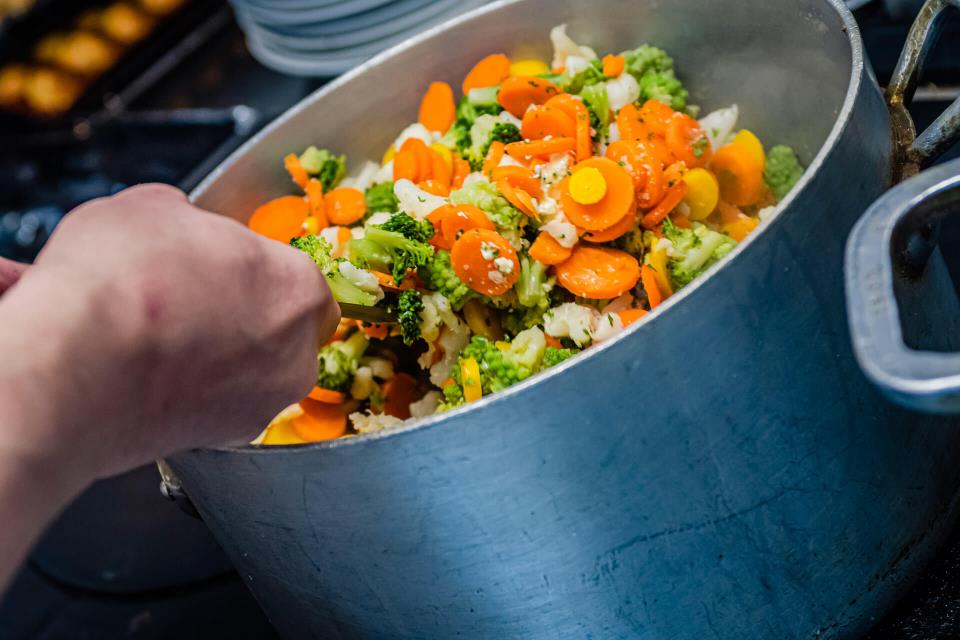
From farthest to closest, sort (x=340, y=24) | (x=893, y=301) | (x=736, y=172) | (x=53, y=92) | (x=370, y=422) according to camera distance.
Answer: (x=53, y=92)
(x=340, y=24)
(x=736, y=172)
(x=370, y=422)
(x=893, y=301)

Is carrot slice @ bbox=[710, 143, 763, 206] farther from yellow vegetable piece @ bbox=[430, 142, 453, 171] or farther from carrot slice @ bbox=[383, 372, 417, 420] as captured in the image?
carrot slice @ bbox=[383, 372, 417, 420]

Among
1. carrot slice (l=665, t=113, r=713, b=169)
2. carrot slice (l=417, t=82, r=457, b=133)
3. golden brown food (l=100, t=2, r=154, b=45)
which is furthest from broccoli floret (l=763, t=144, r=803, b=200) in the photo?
golden brown food (l=100, t=2, r=154, b=45)

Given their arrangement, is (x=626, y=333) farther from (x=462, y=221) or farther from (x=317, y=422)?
(x=317, y=422)

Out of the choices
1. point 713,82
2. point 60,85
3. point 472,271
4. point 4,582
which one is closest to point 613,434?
point 472,271

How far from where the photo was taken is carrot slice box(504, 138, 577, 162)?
1020 millimetres

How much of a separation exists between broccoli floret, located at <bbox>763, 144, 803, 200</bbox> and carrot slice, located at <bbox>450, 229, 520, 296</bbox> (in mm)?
388

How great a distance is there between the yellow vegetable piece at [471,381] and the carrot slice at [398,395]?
6.1 inches

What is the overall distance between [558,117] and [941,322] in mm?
461

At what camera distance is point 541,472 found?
700 mm

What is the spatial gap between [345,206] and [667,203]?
43cm

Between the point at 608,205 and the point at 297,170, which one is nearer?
the point at 608,205

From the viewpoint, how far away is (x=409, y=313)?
92 cm

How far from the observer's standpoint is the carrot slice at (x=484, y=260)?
0.93m

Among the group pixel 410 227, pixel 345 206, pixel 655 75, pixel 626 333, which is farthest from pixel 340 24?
pixel 626 333
